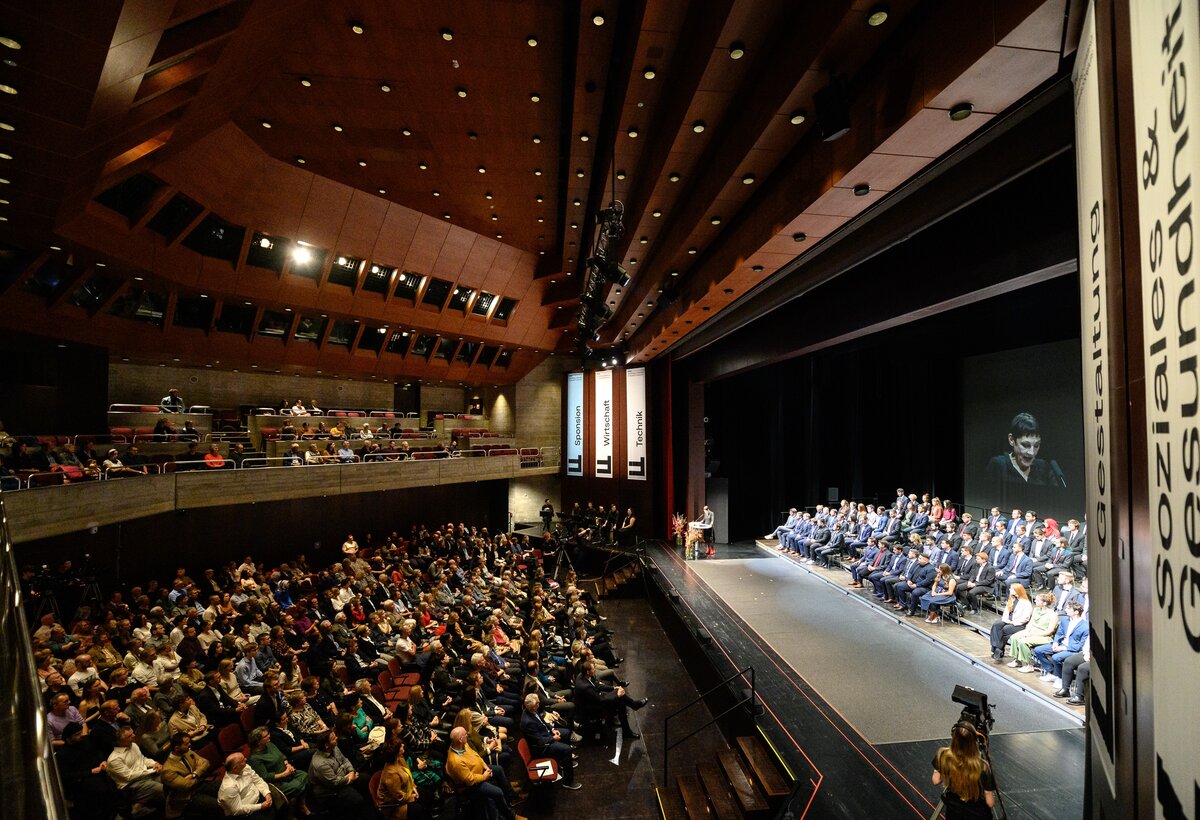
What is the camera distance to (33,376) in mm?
11273

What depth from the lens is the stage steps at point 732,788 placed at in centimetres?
520

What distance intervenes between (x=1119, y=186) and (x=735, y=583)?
11.3 m

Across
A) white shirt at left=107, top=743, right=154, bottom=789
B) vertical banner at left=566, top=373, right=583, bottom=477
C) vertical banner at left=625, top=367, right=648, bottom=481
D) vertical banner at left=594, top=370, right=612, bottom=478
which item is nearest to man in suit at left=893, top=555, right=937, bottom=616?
vertical banner at left=625, top=367, right=648, bottom=481

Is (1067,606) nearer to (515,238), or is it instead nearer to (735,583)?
(735,583)

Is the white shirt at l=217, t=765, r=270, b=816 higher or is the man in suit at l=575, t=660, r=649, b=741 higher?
the white shirt at l=217, t=765, r=270, b=816

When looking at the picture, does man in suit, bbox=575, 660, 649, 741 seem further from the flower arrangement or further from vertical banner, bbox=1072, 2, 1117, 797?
the flower arrangement

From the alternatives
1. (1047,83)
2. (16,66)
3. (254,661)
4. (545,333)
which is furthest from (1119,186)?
(545,333)

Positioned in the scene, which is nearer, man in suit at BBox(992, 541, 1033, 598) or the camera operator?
the camera operator

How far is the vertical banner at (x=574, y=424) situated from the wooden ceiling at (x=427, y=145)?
4930mm

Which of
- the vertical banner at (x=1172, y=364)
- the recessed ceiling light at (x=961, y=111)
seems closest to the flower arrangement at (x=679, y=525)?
the recessed ceiling light at (x=961, y=111)

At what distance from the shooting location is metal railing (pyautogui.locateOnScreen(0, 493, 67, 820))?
3.45ft

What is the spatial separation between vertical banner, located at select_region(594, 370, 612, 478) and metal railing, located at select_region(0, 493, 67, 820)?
1753cm

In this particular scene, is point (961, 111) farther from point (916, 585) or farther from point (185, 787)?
point (916, 585)

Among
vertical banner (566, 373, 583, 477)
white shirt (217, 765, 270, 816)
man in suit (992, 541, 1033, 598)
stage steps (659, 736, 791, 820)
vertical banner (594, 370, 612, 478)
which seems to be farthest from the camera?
vertical banner (566, 373, 583, 477)
